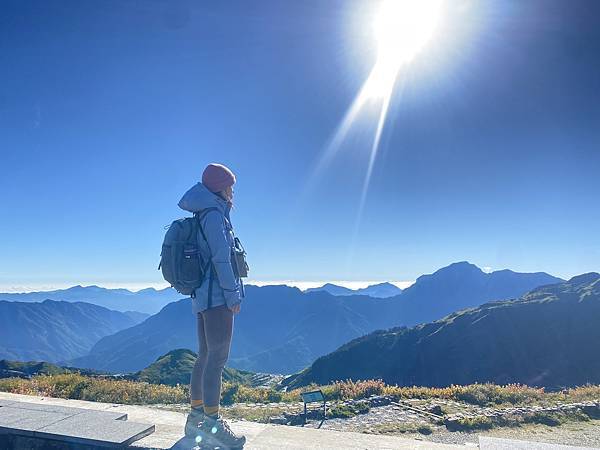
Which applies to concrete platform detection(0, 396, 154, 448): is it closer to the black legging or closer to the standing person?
the standing person

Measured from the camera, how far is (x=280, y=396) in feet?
42.0

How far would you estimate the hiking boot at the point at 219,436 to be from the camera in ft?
13.4

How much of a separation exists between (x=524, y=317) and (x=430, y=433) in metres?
127

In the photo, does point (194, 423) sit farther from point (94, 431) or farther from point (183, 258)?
point (183, 258)

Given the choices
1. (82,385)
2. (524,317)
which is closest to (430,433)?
(82,385)

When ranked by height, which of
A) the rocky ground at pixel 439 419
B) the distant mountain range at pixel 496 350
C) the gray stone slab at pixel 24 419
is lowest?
the distant mountain range at pixel 496 350

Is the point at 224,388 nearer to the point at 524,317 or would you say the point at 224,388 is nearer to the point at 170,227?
the point at 170,227

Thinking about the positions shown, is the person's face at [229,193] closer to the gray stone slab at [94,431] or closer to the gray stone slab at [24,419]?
the gray stone slab at [94,431]

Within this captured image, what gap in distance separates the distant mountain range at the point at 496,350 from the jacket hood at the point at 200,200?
95469 millimetres

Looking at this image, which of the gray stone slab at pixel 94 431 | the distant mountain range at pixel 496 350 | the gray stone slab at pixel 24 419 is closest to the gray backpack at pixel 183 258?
the gray stone slab at pixel 94 431

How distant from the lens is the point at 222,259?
4160 mm

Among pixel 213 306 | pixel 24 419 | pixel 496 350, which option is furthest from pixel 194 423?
pixel 496 350

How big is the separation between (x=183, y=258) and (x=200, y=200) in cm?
64

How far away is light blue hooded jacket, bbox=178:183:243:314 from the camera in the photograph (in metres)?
4.16
